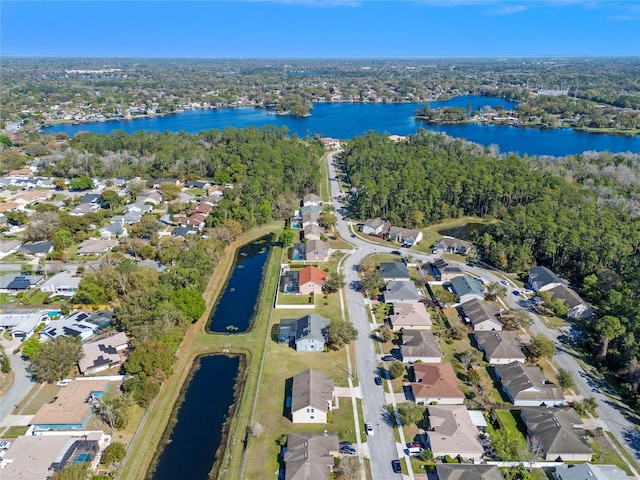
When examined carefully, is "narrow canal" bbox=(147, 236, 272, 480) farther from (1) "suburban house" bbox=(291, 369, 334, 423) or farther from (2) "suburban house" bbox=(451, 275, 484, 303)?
(2) "suburban house" bbox=(451, 275, 484, 303)

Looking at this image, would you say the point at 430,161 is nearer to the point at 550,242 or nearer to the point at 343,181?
the point at 343,181

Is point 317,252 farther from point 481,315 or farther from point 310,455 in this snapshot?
point 310,455

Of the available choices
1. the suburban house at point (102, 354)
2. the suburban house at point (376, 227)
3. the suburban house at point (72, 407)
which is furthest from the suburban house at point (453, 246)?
the suburban house at point (72, 407)

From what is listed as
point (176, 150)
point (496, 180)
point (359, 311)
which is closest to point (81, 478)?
point (359, 311)

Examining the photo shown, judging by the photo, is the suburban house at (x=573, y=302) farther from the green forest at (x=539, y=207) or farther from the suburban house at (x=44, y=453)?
the suburban house at (x=44, y=453)

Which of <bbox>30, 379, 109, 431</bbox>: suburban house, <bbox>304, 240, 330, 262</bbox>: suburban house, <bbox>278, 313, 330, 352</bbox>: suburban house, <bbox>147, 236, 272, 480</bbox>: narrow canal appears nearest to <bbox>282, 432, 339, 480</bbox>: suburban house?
<bbox>147, 236, 272, 480</bbox>: narrow canal

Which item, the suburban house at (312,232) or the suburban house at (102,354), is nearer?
the suburban house at (102,354)
